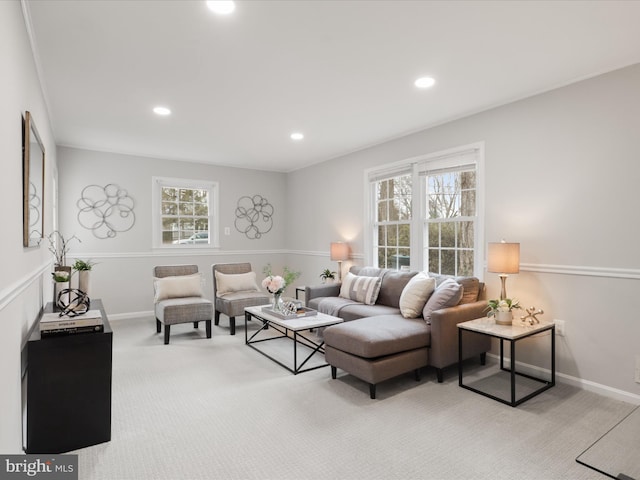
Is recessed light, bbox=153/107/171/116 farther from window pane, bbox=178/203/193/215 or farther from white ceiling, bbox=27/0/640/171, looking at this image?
window pane, bbox=178/203/193/215

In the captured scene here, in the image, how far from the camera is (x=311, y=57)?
2629 mm

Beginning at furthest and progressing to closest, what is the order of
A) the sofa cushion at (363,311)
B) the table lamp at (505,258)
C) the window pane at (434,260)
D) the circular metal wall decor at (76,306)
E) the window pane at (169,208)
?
the window pane at (169,208)
the window pane at (434,260)
the sofa cushion at (363,311)
the table lamp at (505,258)
the circular metal wall decor at (76,306)

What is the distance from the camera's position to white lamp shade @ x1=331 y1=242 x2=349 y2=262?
17.2 ft

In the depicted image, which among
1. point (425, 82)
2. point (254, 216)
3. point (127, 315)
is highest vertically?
point (425, 82)

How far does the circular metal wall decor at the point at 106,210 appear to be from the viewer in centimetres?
521

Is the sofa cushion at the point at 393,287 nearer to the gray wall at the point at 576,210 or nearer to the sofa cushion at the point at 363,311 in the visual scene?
the sofa cushion at the point at 363,311

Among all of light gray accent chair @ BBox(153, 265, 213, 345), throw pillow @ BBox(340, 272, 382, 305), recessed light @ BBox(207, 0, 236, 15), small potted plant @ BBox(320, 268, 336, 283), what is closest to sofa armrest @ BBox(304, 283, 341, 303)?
throw pillow @ BBox(340, 272, 382, 305)

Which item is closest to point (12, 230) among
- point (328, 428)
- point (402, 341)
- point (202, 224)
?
point (328, 428)

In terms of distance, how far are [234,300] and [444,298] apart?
8.65ft

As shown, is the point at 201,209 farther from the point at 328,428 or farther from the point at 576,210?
the point at 576,210

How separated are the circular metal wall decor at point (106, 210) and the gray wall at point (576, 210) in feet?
15.4

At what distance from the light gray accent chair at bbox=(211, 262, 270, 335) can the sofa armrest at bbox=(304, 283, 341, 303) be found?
62 centimetres

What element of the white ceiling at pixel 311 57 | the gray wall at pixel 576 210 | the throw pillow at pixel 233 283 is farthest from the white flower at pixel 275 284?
the gray wall at pixel 576 210

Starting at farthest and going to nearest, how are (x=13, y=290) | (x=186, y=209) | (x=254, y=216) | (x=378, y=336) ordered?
1. (x=254, y=216)
2. (x=186, y=209)
3. (x=378, y=336)
4. (x=13, y=290)
